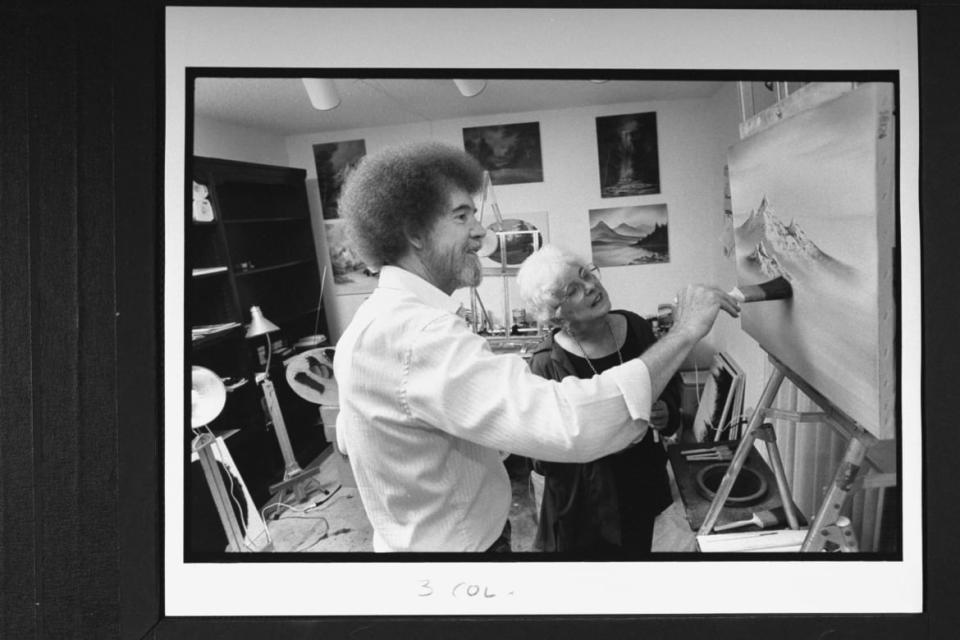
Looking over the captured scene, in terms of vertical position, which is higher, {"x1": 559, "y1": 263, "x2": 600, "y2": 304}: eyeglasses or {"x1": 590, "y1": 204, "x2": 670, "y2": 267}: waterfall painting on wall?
{"x1": 590, "y1": 204, "x2": 670, "y2": 267}: waterfall painting on wall

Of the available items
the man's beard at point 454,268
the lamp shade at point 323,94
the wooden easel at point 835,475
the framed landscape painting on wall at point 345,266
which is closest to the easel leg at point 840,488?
the wooden easel at point 835,475

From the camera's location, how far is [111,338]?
1.68 m

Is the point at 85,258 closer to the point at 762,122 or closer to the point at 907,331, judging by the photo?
the point at 762,122

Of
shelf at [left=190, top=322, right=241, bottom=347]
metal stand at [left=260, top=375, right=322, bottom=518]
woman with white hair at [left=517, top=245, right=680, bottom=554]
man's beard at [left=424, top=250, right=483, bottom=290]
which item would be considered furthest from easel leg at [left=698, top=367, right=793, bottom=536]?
shelf at [left=190, top=322, right=241, bottom=347]

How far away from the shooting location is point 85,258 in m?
1.68

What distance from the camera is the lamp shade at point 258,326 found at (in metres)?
1.65

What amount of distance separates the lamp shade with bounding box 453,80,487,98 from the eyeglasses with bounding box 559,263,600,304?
40cm

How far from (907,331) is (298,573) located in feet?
4.26

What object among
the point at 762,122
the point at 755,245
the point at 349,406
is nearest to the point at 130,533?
the point at 349,406

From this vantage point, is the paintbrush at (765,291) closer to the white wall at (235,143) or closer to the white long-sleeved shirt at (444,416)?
the white long-sleeved shirt at (444,416)

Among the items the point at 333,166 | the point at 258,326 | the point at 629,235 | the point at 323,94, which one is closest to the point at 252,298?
the point at 258,326

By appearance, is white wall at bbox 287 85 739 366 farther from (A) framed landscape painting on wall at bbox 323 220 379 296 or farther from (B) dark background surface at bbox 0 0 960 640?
(B) dark background surface at bbox 0 0 960 640

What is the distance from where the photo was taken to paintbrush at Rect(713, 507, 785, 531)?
168 cm

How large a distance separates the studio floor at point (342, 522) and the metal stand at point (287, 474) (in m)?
0.01
